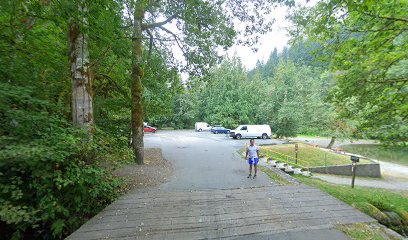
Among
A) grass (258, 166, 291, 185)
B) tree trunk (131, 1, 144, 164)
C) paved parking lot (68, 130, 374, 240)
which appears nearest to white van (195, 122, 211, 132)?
tree trunk (131, 1, 144, 164)

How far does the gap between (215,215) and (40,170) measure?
3695mm

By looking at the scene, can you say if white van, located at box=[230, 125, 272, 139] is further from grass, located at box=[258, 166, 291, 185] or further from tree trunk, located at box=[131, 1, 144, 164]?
tree trunk, located at box=[131, 1, 144, 164]

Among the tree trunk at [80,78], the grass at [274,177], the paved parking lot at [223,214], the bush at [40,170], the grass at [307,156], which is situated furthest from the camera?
the grass at [307,156]

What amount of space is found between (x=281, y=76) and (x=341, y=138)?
12.8 metres

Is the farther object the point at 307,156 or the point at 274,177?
the point at 307,156

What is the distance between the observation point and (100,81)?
8227 millimetres

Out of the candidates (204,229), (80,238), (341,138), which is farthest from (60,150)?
(341,138)

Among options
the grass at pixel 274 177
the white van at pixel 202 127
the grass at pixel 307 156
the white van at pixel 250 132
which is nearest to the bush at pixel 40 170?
the grass at pixel 274 177

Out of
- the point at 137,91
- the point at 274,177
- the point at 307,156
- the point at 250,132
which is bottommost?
the point at 307,156

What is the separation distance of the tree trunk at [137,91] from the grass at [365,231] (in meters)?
8.02

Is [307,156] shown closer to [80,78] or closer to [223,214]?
[223,214]

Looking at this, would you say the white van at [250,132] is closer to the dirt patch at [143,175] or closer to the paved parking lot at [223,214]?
the dirt patch at [143,175]

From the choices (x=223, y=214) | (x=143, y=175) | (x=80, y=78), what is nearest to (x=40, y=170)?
(x=80, y=78)

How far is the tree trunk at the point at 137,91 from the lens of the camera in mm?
8352
